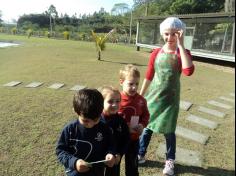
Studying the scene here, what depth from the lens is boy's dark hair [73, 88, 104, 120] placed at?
211 cm

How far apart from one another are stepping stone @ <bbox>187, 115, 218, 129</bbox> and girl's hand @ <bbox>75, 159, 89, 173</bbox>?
377 centimetres

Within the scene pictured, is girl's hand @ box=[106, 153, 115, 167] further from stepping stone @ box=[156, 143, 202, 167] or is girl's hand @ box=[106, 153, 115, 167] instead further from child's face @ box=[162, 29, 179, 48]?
stepping stone @ box=[156, 143, 202, 167]

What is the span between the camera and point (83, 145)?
2.25 meters

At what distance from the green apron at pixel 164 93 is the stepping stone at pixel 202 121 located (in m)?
2.31

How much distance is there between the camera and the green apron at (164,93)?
10.5 ft

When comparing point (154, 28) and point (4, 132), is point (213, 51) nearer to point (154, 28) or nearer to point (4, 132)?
point (154, 28)

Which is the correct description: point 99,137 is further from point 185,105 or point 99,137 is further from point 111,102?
point 185,105

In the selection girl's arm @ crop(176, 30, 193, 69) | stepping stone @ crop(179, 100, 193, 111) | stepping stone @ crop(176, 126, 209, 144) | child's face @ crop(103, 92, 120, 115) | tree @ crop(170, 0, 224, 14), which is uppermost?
tree @ crop(170, 0, 224, 14)

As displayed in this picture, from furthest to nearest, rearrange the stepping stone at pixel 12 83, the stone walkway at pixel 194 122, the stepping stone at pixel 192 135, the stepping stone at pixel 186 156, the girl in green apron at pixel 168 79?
the stepping stone at pixel 12 83 < the stepping stone at pixel 192 135 < the stone walkway at pixel 194 122 < the stepping stone at pixel 186 156 < the girl in green apron at pixel 168 79

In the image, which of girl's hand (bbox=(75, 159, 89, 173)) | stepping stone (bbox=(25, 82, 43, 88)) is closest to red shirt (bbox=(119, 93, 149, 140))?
girl's hand (bbox=(75, 159, 89, 173))

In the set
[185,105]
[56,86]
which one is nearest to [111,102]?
[185,105]

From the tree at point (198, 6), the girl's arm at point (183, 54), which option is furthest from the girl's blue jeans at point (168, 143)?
the tree at point (198, 6)

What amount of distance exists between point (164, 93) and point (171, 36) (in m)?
0.64

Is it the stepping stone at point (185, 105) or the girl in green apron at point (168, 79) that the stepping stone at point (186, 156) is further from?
the stepping stone at point (185, 105)
